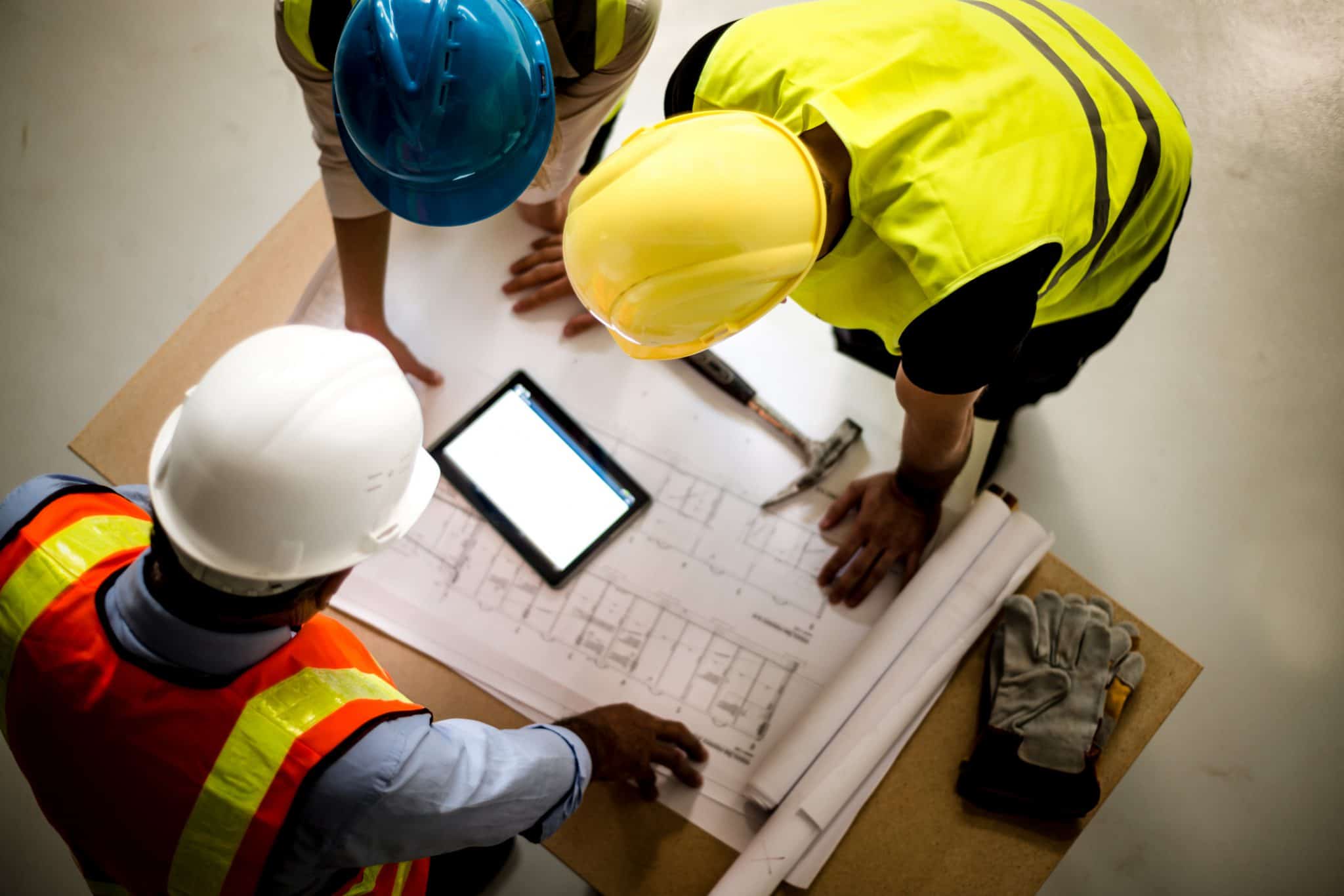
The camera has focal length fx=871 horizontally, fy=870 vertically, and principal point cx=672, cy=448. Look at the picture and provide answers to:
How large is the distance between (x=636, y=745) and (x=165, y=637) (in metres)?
0.69

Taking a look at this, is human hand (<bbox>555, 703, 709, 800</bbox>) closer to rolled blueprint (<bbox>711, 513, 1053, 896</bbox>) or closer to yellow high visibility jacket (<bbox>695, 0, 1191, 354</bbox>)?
rolled blueprint (<bbox>711, 513, 1053, 896</bbox>)

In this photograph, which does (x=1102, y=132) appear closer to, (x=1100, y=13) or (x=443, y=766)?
(x=443, y=766)

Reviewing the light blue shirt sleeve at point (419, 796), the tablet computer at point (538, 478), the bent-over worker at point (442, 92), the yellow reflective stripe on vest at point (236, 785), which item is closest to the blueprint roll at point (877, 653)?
the light blue shirt sleeve at point (419, 796)

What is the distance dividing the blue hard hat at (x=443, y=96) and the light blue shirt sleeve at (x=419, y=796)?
0.75 meters

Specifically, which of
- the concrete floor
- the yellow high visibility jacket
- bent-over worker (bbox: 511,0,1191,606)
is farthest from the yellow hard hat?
the concrete floor

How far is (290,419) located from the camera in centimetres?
96

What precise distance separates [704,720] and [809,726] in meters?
0.18

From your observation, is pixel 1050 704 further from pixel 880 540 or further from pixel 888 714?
pixel 880 540

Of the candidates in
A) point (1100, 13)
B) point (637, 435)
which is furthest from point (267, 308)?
point (1100, 13)

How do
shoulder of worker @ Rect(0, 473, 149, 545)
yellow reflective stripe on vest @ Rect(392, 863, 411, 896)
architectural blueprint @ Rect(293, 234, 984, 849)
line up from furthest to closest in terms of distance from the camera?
1. architectural blueprint @ Rect(293, 234, 984, 849)
2. yellow reflective stripe on vest @ Rect(392, 863, 411, 896)
3. shoulder of worker @ Rect(0, 473, 149, 545)

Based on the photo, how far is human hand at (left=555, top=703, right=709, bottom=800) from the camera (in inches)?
53.1

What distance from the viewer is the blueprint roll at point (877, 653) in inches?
54.0

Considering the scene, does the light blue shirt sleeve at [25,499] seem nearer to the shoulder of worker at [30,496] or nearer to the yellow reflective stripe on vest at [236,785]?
the shoulder of worker at [30,496]

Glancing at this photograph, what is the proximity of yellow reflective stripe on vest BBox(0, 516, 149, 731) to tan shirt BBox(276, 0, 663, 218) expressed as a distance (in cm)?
70
